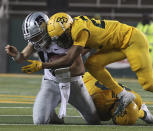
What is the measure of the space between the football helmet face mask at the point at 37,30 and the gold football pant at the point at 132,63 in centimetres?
56

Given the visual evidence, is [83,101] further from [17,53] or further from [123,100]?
[17,53]

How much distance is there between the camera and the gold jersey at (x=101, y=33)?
15.7ft

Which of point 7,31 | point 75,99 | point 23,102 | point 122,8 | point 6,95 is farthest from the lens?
point 122,8

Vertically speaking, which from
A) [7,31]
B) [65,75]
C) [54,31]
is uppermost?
[54,31]

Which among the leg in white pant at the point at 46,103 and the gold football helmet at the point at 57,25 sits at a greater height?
the gold football helmet at the point at 57,25

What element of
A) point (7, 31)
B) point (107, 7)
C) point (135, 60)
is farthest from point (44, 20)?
point (107, 7)

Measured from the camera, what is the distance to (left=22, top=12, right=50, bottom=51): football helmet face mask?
4891 mm

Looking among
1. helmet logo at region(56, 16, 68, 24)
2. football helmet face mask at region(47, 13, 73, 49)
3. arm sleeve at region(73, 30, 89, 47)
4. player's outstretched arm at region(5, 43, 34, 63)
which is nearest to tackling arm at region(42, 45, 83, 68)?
arm sleeve at region(73, 30, 89, 47)

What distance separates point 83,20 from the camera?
16.3 feet

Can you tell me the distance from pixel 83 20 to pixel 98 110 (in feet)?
3.46

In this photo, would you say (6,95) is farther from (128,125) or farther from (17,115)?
(128,125)

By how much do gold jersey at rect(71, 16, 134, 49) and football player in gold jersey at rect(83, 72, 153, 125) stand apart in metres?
0.55

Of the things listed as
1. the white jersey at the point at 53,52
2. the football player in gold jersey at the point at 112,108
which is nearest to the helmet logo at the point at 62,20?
the white jersey at the point at 53,52

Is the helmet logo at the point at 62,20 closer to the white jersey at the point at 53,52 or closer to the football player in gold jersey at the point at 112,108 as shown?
the white jersey at the point at 53,52
